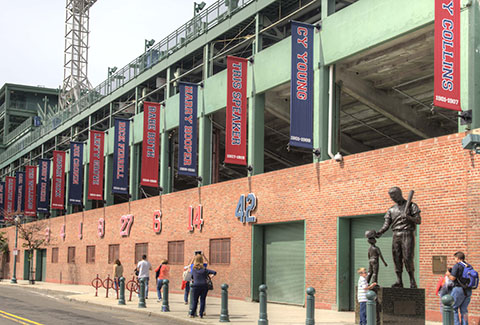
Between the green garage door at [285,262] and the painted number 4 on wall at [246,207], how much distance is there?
0.86 meters

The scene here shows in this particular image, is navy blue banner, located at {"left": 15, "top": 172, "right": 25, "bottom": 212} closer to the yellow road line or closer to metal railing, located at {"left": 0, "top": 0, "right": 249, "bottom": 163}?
metal railing, located at {"left": 0, "top": 0, "right": 249, "bottom": 163}

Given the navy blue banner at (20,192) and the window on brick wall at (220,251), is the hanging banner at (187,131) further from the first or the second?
the navy blue banner at (20,192)

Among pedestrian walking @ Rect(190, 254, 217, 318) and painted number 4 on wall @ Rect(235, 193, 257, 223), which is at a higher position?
painted number 4 on wall @ Rect(235, 193, 257, 223)

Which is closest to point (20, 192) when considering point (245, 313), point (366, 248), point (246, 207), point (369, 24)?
point (246, 207)

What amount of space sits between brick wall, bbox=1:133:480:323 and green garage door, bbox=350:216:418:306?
0.51 meters

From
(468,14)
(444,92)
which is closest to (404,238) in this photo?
(444,92)

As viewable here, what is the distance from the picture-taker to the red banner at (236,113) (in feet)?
82.3

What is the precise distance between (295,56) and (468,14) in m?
6.39

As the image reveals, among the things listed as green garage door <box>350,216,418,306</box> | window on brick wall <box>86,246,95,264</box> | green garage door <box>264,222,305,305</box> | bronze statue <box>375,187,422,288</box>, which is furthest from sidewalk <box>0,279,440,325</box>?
window on brick wall <box>86,246,95,264</box>

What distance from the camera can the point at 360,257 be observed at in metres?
20.4

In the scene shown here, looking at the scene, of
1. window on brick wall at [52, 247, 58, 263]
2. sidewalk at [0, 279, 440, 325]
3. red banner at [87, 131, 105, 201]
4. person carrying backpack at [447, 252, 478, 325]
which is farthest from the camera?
window on brick wall at [52, 247, 58, 263]

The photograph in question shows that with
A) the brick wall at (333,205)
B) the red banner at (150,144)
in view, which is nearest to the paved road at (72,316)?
the brick wall at (333,205)

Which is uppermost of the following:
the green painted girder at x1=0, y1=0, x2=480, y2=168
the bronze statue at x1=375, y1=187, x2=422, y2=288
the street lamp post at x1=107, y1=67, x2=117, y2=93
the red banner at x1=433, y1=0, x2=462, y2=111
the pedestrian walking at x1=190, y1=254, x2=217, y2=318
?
the street lamp post at x1=107, y1=67, x2=117, y2=93

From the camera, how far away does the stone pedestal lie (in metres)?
13.1
